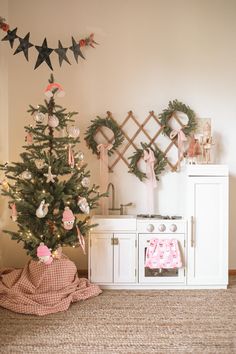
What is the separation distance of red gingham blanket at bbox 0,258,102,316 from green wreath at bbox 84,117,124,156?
1.21 metres

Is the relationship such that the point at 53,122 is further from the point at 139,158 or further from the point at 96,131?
the point at 139,158

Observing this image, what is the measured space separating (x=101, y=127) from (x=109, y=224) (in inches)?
41.2

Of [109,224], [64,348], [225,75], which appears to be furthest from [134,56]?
[64,348]

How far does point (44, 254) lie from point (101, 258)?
656mm

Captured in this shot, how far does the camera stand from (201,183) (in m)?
3.31

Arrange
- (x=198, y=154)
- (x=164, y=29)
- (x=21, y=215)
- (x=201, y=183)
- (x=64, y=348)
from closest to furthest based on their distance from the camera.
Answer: (x=64, y=348), (x=21, y=215), (x=201, y=183), (x=198, y=154), (x=164, y=29)

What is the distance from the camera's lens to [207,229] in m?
3.32

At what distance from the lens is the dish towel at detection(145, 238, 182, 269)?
328cm

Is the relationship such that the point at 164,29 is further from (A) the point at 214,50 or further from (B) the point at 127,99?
(B) the point at 127,99

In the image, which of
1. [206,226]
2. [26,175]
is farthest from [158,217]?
[26,175]

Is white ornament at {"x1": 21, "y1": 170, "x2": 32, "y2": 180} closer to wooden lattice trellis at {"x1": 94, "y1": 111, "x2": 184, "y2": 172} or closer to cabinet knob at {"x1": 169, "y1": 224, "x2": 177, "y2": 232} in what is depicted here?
wooden lattice trellis at {"x1": 94, "y1": 111, "x2": 184, "y2": 172}

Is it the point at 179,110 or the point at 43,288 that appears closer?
the point at 43,288

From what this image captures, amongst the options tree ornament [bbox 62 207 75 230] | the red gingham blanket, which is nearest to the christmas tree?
tree ornament [bbox 62 207 75 230]

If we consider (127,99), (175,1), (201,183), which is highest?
(175,1)
